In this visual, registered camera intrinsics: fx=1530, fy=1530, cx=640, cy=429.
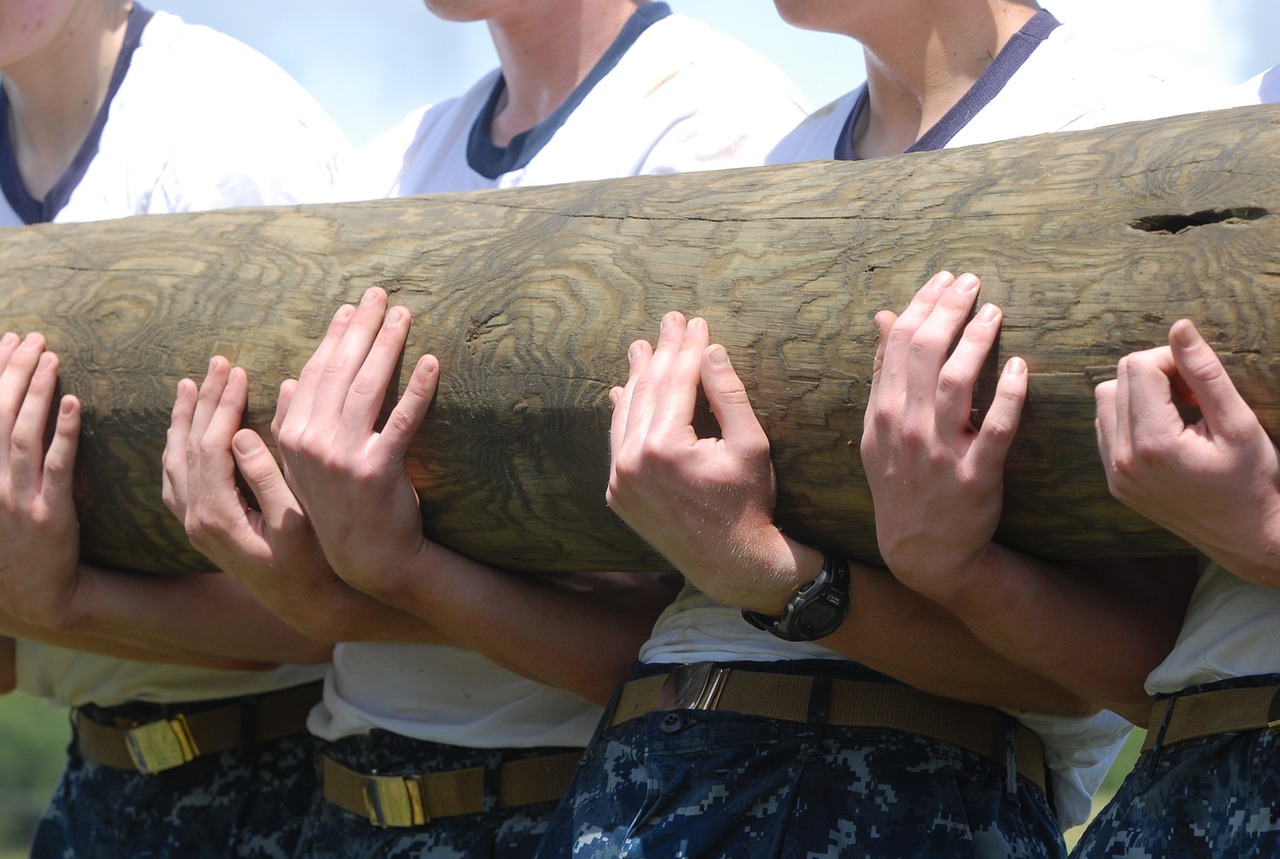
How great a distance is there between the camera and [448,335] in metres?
1.92

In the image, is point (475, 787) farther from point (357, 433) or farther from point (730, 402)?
point (730, 402)

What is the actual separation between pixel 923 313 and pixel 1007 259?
109 millimetres

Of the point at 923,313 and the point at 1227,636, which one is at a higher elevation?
the point at 923,313

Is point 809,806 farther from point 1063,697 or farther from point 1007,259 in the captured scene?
point 1007,259

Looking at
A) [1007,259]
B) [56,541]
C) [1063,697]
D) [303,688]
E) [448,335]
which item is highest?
[1007,259]

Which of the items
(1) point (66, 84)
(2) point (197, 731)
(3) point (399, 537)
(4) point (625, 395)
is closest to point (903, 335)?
(4) point (625, 395)

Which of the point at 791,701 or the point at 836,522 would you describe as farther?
the point at 791,701

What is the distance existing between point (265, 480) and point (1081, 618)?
107cm

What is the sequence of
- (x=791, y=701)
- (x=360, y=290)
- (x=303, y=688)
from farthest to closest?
(x=303, y=688), (x=360, y=290), (x=791, y=701)

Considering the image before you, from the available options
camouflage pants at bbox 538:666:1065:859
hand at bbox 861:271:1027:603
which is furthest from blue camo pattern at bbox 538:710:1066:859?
hand at bbox 861:271:1027:603

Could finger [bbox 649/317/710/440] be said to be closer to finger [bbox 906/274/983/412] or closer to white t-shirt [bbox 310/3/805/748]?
finger [bbox 906/274/983/412]

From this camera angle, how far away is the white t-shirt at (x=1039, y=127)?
77.0 inches

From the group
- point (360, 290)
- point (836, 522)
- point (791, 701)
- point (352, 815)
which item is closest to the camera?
point (836, 522)

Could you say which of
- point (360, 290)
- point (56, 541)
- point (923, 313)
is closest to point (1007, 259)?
point (923, 313)
